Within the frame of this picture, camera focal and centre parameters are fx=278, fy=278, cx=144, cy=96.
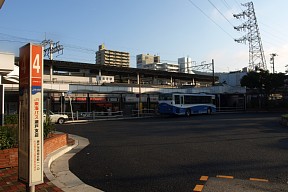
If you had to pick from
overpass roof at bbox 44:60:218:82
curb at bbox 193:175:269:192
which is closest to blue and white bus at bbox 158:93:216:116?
overpass roof at bbox 44:60:218:82

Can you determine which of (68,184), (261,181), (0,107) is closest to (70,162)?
(68,184)

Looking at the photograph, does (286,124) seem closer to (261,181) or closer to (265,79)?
(261,181)

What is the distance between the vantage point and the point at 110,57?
94688 millimetres

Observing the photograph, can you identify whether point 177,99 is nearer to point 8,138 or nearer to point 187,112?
point 187,112

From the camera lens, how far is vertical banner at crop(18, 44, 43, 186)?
447cm

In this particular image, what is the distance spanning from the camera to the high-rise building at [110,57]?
88.2m

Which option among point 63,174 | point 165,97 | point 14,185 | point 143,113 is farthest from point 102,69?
point 14,185

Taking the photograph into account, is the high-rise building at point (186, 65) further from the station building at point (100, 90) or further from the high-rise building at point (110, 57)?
the high-rise building at point (110, 57)

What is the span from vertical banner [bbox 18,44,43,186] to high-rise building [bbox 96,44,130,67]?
3253 inches

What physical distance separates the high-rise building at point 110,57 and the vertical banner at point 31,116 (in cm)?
8264

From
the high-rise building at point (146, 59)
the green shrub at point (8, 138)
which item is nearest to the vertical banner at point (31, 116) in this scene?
the green shrub at point (8, 138)

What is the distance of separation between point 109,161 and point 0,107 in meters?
8.51

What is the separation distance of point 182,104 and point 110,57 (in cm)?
6451

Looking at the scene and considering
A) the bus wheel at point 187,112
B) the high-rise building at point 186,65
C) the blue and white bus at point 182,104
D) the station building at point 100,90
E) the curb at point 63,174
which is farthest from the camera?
the high-rise building at point 186,65
